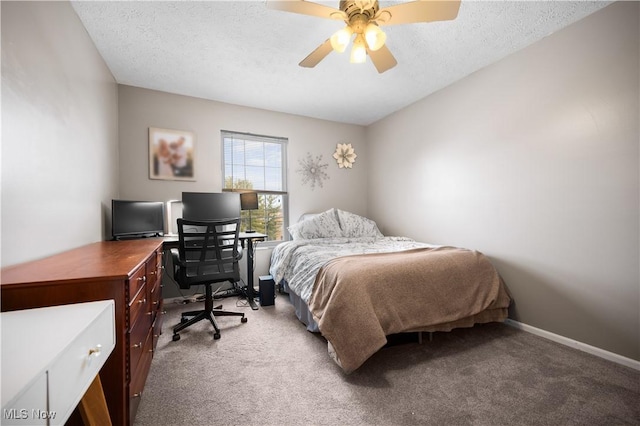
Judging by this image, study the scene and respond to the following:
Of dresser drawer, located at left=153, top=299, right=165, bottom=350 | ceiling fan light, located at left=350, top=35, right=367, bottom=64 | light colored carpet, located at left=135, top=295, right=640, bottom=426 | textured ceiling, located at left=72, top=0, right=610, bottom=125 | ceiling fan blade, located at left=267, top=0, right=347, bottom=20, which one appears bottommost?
light colored carpet, located at left=135, top=295, right=640, bottom=426

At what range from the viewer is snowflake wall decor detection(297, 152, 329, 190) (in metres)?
4.12

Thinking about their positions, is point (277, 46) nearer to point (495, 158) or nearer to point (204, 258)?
point (204, 258)

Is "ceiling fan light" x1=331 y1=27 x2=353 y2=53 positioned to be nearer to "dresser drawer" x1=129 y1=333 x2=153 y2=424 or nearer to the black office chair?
the black office chair

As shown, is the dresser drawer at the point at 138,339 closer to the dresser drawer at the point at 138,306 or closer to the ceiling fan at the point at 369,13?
the dresser drawer at the point at 138,306

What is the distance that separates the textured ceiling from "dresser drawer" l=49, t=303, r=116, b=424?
2190mm

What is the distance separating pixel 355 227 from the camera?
381cm

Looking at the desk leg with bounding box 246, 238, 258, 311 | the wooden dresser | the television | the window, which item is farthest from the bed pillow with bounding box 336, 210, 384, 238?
the wooden dresser

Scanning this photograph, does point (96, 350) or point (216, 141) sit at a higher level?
point (216, 141)

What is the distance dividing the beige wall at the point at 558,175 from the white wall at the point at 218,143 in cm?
163

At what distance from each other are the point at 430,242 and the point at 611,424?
2.20 meters

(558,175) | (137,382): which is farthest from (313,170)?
(137,382)

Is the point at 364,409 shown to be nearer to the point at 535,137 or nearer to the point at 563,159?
the point at 563,159

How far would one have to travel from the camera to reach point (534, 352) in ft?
6.73

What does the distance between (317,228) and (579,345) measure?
2.74m
